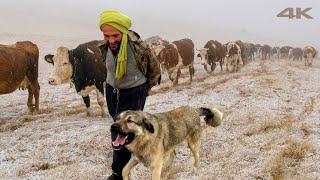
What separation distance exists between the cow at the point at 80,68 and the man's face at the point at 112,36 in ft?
22.5

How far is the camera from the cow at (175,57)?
76.5 ft

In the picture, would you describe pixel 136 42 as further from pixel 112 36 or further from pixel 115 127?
pixel 115 127

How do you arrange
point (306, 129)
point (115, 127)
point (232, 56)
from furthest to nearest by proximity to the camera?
point (232, 56) < point (306, 129) < point (115, 127)

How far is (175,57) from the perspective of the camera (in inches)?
941

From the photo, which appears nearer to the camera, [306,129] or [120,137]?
[120,137]

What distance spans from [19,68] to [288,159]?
347 inches

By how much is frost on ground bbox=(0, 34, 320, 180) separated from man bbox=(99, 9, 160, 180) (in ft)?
6.41

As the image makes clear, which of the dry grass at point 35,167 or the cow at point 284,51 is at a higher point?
the dry grass at point 35,167

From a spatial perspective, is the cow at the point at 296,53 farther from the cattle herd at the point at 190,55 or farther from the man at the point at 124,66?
the man at the point at 124,66

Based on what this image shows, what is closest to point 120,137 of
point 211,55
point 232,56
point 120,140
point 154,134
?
point 120,140

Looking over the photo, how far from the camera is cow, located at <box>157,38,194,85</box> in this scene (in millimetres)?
23312

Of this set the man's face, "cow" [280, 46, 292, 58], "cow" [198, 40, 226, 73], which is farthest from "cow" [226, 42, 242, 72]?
"cow" [280, 46, 292, 58]

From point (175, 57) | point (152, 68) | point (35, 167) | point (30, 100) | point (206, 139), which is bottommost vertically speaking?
point (206, 139)

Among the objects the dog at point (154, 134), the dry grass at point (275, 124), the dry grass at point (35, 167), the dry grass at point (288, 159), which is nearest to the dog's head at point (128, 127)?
the dog at point (154, 134)
